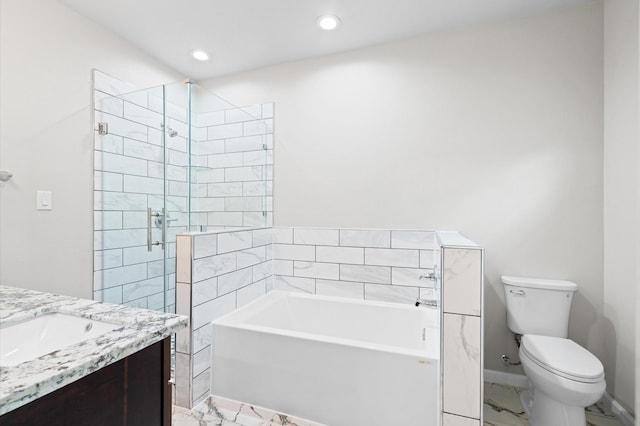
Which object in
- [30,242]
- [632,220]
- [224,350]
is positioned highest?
[632,220]

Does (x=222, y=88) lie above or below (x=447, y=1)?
below

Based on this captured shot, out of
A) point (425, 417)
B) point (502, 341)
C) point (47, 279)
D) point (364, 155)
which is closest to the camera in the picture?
point (425, 417)

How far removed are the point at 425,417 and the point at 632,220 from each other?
64.1 inches

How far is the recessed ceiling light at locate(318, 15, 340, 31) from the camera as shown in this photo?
83.8 inches

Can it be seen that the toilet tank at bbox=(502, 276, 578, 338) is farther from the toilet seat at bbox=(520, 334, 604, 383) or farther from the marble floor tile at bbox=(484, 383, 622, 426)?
the marble floor tile at bbox=(484, 383, 622, 426)

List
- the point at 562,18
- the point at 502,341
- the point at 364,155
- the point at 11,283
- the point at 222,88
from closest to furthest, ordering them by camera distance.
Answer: the point at 11,283
the point at 562,18
the point at 502,341
the point at 364,155
the point at 222,88

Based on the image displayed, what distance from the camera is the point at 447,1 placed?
6.49 ft

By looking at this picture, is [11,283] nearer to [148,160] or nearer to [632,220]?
[148,160]

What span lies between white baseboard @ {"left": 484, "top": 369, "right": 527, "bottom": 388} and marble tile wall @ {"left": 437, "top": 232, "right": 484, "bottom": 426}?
1048 mm

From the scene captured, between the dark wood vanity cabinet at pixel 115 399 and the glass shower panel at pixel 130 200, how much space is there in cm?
138

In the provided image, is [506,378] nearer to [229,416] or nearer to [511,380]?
[511,380]

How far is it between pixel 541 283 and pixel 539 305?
145 mm

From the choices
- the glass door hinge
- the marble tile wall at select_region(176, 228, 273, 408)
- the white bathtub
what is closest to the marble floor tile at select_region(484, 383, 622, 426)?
the white bathtub

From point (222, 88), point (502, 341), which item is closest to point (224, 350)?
point (502, 341)
